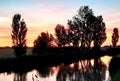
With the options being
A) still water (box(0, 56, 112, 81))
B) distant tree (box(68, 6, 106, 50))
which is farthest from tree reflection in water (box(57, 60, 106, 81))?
distant tree (box(68, 6, 106, 50))

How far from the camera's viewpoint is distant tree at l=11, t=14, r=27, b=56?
68431mm

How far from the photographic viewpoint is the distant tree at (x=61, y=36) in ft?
348

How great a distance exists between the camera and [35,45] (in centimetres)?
10381

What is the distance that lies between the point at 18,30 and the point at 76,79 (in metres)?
41.1

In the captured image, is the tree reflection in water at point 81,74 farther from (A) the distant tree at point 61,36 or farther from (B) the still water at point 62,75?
(A) the distant tree at point 61,36

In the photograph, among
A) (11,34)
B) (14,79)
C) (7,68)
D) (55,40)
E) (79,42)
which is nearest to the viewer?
(14,79)

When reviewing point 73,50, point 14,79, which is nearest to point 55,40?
point 73,50

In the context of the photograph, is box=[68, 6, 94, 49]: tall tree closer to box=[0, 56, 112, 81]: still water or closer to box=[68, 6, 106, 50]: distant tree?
box=[68, 6, 106, 50]: distant tree

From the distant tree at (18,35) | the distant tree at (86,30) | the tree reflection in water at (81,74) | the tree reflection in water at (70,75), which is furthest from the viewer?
the distant tree at (86,30)

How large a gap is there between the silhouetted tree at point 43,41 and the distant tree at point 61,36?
302 cm

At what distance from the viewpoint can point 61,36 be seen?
11050cm

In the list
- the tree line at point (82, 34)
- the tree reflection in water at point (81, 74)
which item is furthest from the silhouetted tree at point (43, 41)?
the tree reflection in water at point (81, 74)

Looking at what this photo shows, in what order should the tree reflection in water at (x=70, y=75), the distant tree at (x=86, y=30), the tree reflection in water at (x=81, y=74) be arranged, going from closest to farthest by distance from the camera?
the tree reflection in water at (x=81, y=74) → the tree reflection in water at (x=70, y=75) → the distant tree at (x=86, y=30)

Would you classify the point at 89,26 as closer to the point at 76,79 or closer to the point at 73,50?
the point at 73,50
